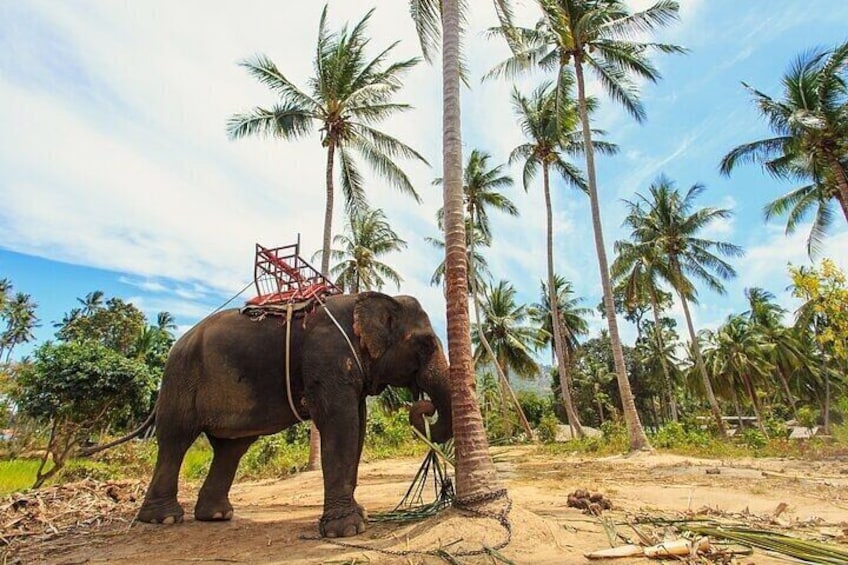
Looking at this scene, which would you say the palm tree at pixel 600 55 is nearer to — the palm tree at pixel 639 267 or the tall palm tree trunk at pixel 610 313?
the tall palm tree trunk at pixel 610 313

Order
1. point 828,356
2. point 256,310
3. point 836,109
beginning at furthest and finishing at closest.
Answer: point 828,356, point 836,109, point 256,310

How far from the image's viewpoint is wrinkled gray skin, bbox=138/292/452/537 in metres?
5.23

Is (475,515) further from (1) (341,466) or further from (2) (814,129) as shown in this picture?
(2) (814,129)

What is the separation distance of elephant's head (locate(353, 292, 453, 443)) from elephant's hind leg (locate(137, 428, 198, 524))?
7.83 feet

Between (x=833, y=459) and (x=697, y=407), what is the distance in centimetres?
4084

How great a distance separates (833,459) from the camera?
12859 mm

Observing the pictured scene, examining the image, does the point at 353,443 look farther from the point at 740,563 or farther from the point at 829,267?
the point at 829,267

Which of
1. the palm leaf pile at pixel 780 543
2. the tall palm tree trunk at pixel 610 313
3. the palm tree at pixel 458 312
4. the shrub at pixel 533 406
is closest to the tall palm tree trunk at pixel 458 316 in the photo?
the palm tree at pixel 458 312

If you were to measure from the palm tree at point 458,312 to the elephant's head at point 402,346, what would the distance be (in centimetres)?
52

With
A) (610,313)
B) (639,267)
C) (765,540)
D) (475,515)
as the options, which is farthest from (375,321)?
(639,267)

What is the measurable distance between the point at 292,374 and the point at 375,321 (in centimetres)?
109

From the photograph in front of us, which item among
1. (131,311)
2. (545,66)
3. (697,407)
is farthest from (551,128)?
(131,311)

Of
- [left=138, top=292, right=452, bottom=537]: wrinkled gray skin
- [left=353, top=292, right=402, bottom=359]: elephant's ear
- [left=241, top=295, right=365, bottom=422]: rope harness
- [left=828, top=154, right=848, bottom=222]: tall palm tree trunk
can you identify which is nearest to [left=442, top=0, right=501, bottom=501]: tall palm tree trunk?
[left=138, top=292, right=452, bottom=537]: wrinkled gray skin

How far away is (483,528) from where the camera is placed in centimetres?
401
